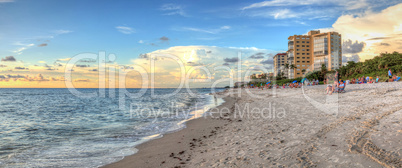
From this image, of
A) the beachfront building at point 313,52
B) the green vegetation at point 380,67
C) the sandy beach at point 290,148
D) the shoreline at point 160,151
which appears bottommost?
the shoreline at point 160,151

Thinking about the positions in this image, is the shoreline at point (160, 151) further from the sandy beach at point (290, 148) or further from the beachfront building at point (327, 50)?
the beachfront building at point (327, 50)

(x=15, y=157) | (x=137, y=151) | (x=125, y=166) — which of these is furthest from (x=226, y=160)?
(x=15, y=157)

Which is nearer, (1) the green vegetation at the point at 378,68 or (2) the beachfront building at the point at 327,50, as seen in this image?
(1) the green vegetation at the point at 378,68

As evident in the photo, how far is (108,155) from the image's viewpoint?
651 centimetres

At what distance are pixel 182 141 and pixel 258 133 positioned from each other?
2.99 m

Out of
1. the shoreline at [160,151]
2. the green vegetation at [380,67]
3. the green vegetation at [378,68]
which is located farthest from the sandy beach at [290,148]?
the green vegetation at [380,67]

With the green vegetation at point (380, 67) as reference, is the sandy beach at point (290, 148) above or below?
below

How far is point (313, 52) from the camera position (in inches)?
4003

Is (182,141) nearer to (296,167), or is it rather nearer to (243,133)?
(243,133)

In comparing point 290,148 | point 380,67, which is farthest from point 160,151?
point 380,67

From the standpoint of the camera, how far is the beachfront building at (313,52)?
3856 inches

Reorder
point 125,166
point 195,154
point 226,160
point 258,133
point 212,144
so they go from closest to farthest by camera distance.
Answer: point 226,160 → point 125,166 → point 195,154 → point 212,144 → point 258,133

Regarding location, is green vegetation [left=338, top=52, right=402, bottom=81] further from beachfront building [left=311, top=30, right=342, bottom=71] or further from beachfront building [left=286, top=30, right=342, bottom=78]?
beachfront building [left=311, top=30, right=342, bottom=71]

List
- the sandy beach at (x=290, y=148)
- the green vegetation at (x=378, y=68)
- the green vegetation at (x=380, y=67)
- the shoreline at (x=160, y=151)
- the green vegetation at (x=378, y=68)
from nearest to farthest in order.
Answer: the sandy beach at (x=290, y=148), the shoreline at (x=160, y=151), the green vegetation at (x=380, y=67), the green vegetation at (x=378, y=68), the green vegetation at (x=378, y=68)
